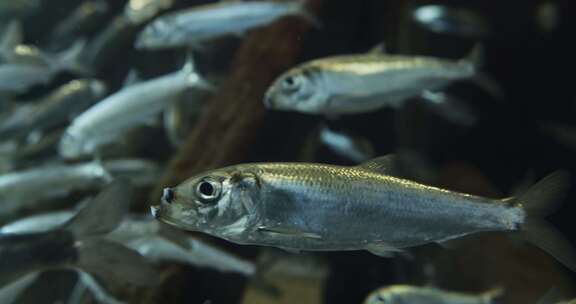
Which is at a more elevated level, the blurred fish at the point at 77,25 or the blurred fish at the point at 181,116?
the blurred fish at the point at 77,25

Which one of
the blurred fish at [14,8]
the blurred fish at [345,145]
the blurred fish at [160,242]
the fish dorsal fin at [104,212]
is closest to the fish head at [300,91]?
the blurred fish at [160,242]

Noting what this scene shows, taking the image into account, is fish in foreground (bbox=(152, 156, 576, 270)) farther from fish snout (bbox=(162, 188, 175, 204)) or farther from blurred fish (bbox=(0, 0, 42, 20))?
blurred fish (bbox=(0, 0, 42, 20))

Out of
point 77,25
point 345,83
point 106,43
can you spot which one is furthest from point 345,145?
point 77,25

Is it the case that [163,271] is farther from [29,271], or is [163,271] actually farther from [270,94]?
[270,94]

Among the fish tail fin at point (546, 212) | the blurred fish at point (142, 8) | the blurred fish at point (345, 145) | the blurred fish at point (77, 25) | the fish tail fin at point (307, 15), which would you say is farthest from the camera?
the blurred fish at point (77, 25)

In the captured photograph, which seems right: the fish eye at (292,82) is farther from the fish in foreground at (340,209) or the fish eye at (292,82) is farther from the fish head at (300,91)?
the fish in foreground at (340,209)

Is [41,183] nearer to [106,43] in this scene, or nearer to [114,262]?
[114,262]

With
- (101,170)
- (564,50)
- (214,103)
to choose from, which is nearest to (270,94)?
(214,103)
